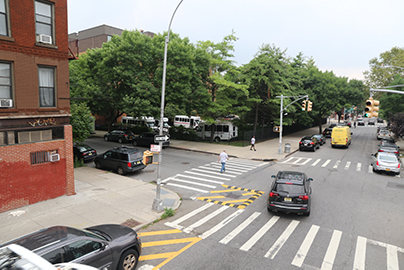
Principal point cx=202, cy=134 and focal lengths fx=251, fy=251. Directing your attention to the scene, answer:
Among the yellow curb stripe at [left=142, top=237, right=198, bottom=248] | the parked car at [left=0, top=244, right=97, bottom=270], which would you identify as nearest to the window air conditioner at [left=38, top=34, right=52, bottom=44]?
the parked car at [left=0, top=244, right=97, bottom=270]

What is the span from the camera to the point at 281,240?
8.42 metres

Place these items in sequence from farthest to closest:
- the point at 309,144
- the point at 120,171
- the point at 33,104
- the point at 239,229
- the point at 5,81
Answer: the point at 309,144 → the point at 120,171 → the point at 33,104 → the point at 5,81 → the point at 239,229

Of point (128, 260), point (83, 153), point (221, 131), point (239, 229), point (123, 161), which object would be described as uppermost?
point (221, 131)

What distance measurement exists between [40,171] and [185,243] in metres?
7.77

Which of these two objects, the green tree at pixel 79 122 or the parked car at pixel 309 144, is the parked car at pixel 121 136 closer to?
the green tree at pixel 79 122

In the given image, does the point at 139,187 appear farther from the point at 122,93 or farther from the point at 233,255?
the point at 122,93

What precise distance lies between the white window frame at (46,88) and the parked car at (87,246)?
752 centimetres

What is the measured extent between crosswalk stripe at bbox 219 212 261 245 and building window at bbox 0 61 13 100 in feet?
34.0

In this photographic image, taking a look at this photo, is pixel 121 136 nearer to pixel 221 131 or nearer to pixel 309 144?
pixel 221 131

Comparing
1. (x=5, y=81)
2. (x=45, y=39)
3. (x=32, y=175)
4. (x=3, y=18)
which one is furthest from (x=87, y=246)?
(x=3, y=18)

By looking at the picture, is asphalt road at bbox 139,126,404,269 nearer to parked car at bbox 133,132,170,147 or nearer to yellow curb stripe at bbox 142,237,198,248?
yellow curb stripe at bbox 142,237,198,248

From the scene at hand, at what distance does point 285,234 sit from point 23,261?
7.62m

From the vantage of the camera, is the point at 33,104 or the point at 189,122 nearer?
the point at 33,104

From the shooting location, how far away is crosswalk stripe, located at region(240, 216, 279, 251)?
8.02m
